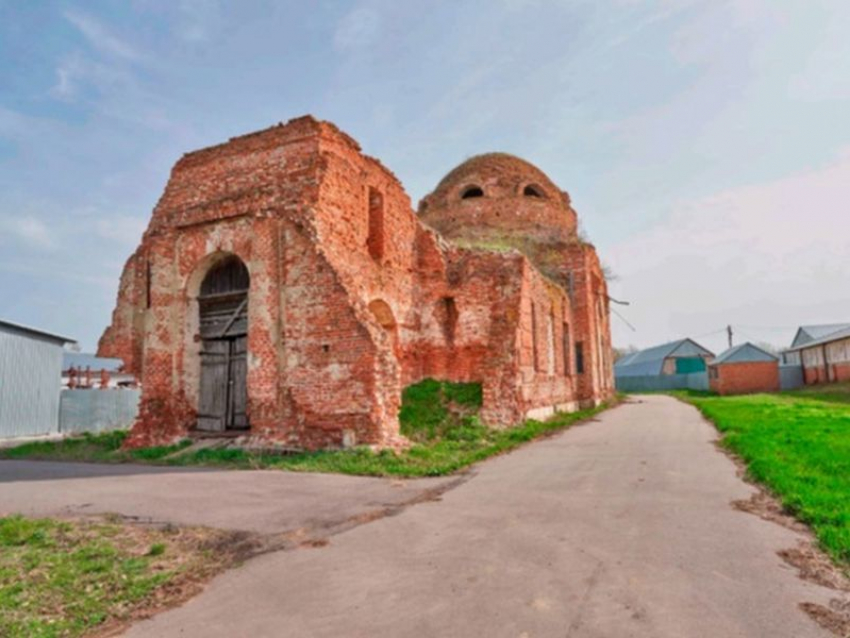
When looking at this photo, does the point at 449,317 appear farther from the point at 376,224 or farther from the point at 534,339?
the point at 376,224

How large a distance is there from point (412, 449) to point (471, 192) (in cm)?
2128

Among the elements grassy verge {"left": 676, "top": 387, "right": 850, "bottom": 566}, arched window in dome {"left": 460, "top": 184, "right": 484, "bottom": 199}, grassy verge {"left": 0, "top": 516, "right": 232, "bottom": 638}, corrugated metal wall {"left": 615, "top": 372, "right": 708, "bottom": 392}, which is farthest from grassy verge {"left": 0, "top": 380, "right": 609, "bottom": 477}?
corrugated metal wall {"left": 615, "top": 372, "right": 708, "bottom": 392}

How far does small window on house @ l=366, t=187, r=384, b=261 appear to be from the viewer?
14273mm

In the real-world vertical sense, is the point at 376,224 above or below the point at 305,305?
above

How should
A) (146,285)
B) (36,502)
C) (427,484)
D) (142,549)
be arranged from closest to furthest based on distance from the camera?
(142,549) → (36,502) → (427,484) → (146,285)

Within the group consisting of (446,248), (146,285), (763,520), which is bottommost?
(763,520)

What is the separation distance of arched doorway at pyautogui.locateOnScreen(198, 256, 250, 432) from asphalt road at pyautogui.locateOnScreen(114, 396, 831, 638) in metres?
7.68

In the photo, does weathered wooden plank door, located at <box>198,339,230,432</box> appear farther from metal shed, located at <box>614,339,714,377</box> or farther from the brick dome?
metal shed, located at <box>614,339,714,377</box>

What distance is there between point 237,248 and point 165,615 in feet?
32.9

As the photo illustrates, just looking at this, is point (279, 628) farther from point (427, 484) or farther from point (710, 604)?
point (427, 484)

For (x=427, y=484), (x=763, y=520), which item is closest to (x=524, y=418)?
(x=427, y=484)

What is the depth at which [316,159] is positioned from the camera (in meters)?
12.4

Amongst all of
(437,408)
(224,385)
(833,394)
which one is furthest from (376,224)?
(833,394)

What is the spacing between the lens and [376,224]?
47.1 feet
